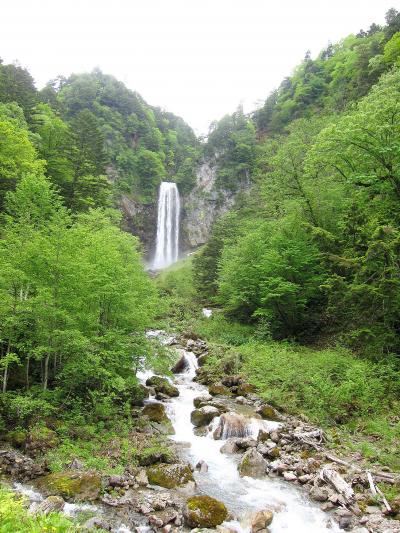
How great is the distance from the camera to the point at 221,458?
11.8 meters

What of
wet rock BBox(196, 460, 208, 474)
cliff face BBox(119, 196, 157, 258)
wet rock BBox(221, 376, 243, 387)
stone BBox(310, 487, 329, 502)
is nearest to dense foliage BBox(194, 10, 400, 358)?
wet rock BBox(221, 376, 243, 387)

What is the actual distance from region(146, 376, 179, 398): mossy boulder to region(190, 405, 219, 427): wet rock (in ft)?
8.71

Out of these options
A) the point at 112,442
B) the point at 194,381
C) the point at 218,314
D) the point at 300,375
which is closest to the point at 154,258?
the point at 218,314

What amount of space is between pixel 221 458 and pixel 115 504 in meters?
4.03

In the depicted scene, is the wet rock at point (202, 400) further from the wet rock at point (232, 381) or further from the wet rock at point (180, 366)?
the wet rock at point (180, 366)

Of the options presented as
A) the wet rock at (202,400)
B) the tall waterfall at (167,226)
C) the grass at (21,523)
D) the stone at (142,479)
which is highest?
the tall waterfall at (167,226)

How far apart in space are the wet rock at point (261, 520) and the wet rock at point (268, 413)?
5.70 m

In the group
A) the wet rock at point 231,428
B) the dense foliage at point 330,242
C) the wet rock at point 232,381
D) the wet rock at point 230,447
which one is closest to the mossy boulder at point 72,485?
the wet rock at point 230,447

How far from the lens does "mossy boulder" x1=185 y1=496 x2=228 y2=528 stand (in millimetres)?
8188

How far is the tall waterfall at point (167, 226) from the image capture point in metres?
59.3

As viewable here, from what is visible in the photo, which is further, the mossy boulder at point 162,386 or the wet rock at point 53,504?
the mossy boulder at point 162,386

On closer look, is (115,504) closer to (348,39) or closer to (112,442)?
(112,442)

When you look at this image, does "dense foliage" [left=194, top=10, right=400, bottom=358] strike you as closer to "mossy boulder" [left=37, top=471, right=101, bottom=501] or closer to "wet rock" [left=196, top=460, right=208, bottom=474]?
"wet rock" [left=196, top=460, right=208, bottom=474]

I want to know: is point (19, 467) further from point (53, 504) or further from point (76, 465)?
point (53, 504)
